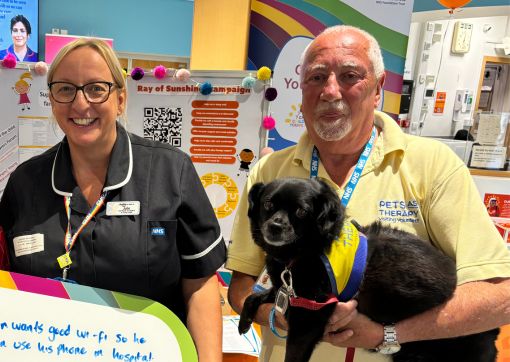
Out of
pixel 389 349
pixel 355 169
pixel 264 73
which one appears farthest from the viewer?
pixel 264 73

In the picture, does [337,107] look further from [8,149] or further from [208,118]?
[8,149]

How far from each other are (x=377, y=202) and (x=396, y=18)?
6.74 feet

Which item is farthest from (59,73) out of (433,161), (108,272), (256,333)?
(256,333)

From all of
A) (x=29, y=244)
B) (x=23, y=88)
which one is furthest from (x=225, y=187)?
(x=29, y=244)

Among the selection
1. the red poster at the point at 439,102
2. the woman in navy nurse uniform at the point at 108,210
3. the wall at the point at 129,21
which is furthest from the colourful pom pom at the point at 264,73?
the red poster at the point at 439,102

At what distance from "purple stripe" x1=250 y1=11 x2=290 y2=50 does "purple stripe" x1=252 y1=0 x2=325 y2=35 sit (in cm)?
11

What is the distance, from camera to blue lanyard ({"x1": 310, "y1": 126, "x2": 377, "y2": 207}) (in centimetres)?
125

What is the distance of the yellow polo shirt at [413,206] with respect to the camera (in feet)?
3.80

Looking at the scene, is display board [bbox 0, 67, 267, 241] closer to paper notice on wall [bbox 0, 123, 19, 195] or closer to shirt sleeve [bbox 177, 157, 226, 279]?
paper notice on wall [bbox 0, 123, 19, 195]

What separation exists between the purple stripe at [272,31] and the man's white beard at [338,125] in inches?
70.6

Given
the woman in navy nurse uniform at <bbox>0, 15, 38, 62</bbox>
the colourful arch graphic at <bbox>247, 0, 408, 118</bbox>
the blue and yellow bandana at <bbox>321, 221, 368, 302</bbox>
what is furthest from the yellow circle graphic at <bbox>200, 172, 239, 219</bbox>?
the woman in navy nurse uniform at <bbox>0, 15, 38, 62</bbox>

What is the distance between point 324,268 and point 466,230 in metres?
0.43

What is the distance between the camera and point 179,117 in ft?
7.68

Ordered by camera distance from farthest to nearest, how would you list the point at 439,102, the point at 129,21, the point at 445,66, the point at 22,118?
the point at 439,102 < the point at 445,66 < the point at 129,21 < the point at 22,118
